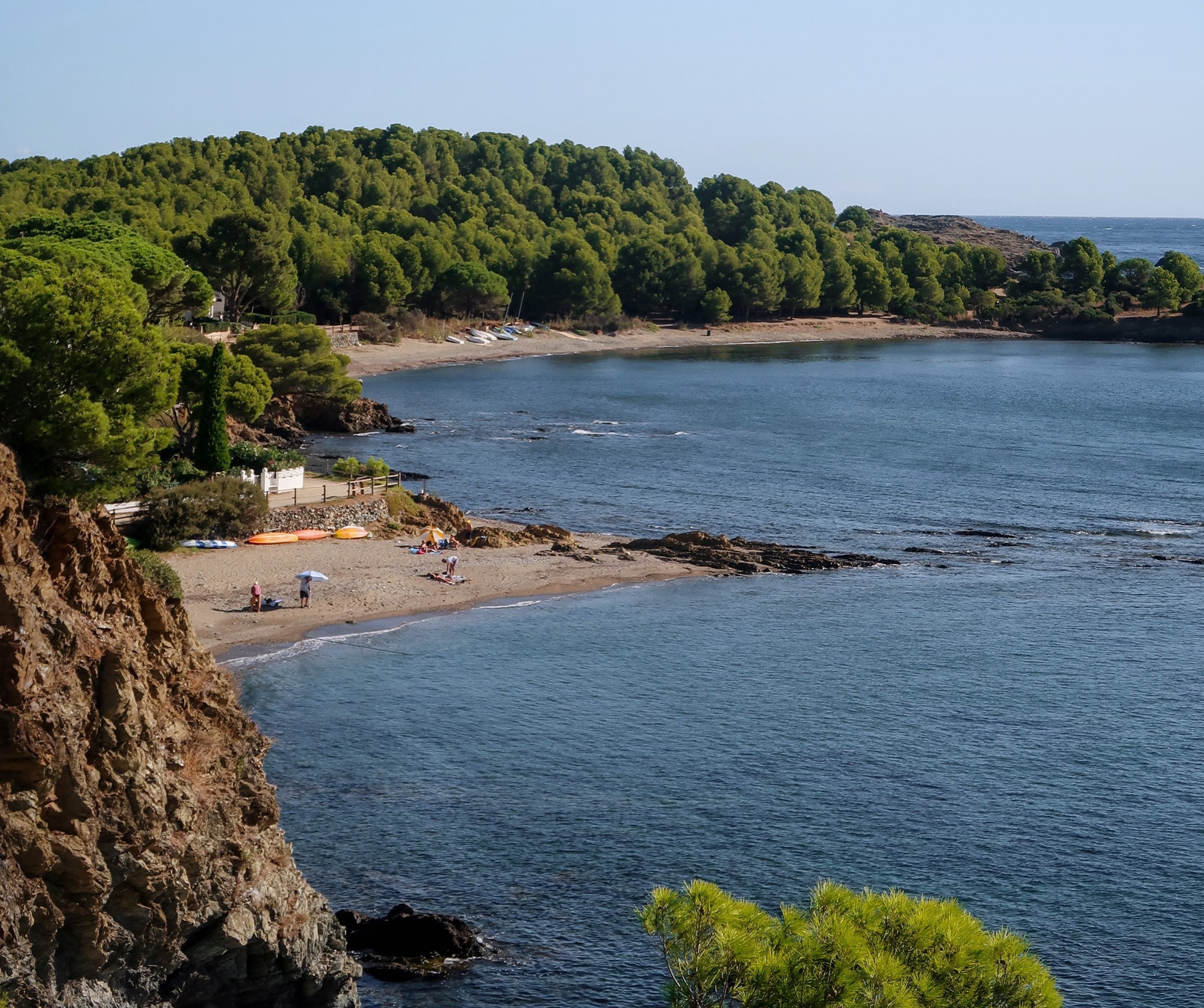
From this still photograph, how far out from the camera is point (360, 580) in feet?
156

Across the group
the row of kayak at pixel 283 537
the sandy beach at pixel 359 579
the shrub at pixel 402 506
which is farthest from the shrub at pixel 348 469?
the sandy beach at pixel 359 579

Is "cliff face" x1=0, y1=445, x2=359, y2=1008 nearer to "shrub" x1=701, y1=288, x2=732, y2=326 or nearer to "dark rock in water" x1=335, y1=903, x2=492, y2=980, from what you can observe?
"dark rock in water" x1=335, y1=903, x2=492, y2=980

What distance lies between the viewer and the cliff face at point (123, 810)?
15.5 metres

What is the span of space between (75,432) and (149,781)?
812 inches

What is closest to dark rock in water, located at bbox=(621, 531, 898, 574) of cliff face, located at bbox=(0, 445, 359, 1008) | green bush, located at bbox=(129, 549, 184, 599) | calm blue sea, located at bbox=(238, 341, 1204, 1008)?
calm blue sea, located at bbox=(238, 341, 1204, 1008)

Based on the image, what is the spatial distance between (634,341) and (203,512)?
356 feet

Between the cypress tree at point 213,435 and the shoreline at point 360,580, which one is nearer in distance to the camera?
the shoreline at point 360,580

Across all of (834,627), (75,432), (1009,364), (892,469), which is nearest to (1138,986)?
(834,627)

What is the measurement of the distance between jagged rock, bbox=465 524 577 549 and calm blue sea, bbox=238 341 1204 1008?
409cm

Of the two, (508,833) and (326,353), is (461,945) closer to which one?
(508,833)

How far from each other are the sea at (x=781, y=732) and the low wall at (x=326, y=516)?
6679mm

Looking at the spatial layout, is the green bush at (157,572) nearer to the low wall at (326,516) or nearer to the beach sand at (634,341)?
the low wall at (326,516)

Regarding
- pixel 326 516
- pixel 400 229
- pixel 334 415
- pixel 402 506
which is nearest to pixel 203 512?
pixel 326 516

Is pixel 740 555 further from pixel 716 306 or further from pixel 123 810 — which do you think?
pixel 716 306
